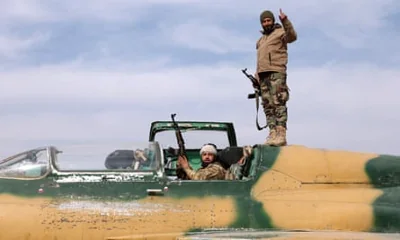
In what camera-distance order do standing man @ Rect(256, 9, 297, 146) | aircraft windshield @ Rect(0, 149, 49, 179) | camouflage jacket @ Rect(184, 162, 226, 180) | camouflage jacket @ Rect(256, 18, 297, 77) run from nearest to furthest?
aircraft windshield @ Rect(0, 149, 49, 179)
camouflage jacket @ Rect(184, 162, 226, 180)
standing man @ Rect(256, 9, 297, 146)
camouflage jacket @ Rect(256, 18, 297, 77)

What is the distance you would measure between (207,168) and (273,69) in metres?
2.08

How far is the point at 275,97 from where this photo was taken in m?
10.3

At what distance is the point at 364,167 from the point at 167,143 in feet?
14.0

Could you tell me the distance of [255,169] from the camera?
30.3ft

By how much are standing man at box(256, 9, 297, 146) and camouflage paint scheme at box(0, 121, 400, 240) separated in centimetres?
103

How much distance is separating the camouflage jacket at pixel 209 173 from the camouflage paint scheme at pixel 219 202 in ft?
0.76

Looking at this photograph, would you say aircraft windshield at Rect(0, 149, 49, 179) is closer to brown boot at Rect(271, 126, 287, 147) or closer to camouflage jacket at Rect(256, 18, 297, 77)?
brown boot at Rect(271, 126, 287, 147)

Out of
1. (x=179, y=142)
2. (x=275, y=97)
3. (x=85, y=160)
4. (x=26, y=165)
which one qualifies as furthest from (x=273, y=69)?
(x=26, y=165)

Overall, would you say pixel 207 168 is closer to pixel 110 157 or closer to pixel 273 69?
pixel 110 157

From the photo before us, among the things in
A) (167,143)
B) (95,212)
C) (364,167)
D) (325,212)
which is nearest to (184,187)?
(95,212)

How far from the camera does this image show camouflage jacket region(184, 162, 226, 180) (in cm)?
924

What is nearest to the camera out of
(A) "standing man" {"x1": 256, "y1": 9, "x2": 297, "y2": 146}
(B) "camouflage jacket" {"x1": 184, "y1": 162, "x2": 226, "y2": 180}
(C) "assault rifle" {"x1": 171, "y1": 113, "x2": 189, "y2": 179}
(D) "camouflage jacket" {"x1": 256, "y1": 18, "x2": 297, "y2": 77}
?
(B) "camouflage jacket" {"x1": 184, "y1": 162, "x2": 226, "y2": 180}

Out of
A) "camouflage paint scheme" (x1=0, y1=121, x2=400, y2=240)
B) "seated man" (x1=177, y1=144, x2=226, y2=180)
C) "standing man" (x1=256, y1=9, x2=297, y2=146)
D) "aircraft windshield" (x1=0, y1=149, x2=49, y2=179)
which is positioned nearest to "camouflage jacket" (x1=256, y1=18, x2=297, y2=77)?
"standing man" (x1=256, y1=9, x2=297, y2=146)

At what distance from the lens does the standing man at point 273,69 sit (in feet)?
33.7
